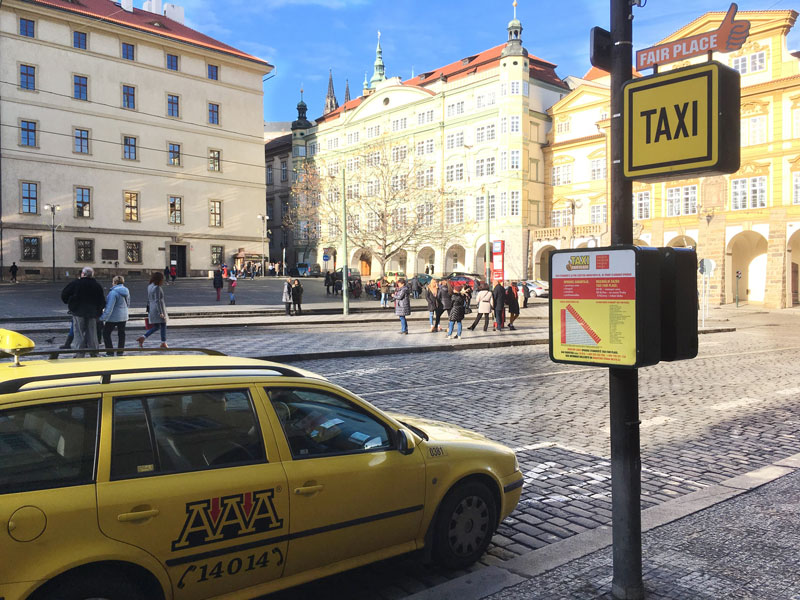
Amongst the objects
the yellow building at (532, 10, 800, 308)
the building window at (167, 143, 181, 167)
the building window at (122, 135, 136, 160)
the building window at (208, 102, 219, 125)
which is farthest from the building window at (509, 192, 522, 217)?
the building window at (122, 135, 136, 160)

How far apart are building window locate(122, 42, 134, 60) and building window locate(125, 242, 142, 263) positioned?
47.4 ft

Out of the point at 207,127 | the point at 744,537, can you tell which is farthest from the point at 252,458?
the point at 207,127

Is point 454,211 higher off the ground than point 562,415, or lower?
higher

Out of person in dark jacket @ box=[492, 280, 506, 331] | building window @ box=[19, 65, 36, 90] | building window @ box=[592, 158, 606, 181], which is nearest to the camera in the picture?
person in dark jacket @ box=[492, 280, 506, 331]

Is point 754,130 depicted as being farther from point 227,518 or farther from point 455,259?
point 227,518

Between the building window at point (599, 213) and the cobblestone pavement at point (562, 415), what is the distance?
36.6 metres

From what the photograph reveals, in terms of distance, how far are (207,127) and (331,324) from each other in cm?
3669

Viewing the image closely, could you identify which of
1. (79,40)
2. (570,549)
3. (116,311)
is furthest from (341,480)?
(79,40)

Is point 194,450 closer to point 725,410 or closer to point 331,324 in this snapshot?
point 725,410

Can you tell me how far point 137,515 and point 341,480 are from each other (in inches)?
43.9

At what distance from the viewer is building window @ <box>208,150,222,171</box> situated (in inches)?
2191

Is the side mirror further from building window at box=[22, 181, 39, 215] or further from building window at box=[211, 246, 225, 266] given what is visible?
building window at box=[211, 246, 225, 266]

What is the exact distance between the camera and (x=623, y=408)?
Answer: 350 centimetres

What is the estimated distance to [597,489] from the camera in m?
5.95
